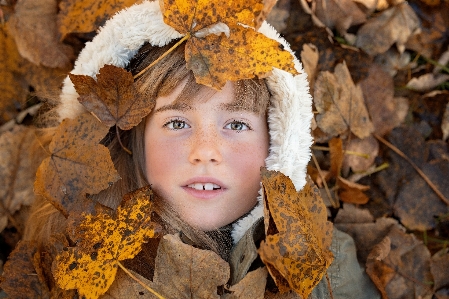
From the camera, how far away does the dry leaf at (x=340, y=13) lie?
1962mm

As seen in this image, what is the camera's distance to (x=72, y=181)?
1533mm

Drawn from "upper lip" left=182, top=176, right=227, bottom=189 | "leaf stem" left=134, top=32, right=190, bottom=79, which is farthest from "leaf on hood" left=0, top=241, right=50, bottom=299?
"leaf stem" left=134, top=32, right=190, bottom=79

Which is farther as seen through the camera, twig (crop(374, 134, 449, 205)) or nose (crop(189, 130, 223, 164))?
twig (crop(374, 134, 449, 205))

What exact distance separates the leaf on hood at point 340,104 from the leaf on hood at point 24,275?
1224mm

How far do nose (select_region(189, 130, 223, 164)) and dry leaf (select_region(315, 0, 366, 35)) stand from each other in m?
0.88

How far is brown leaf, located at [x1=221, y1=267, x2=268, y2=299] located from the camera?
1330 mm

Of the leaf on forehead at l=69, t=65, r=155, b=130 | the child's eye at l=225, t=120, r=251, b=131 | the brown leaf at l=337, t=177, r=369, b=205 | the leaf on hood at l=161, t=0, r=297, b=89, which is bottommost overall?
the brown leaf at l=337, t=177, r=369, b=205

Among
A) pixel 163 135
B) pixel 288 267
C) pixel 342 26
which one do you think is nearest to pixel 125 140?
pixel 163 135

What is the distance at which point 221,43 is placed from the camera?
1377 millimetres

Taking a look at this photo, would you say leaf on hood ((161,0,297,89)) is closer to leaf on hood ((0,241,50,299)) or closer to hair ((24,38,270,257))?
hair ((24,38,270,257))

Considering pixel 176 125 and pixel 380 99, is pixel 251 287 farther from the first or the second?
pixel 380 99

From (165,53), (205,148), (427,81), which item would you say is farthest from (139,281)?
(427,81)

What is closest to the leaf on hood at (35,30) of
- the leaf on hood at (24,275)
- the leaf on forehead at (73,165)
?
the leaf on forehead at (73,165)

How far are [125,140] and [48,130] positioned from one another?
0.33 meters
